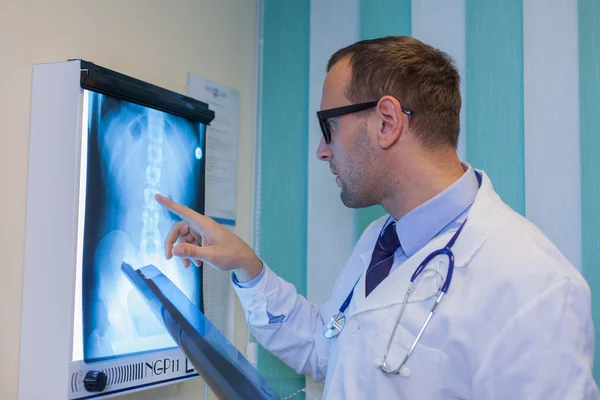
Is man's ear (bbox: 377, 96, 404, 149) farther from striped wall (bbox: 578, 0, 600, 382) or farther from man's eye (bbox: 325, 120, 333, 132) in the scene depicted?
striped wall (bbox: 578, 0, 600, 382)

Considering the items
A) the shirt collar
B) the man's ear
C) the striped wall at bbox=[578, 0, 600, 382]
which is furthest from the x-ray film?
the striped wall at bbox=[578, 0, 600, 382]

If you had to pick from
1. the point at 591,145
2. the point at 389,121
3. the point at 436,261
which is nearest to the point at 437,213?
the point at 436,261

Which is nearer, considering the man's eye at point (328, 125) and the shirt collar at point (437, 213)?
the shirt collar at point (437, 213)

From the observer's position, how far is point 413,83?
147 centimetres

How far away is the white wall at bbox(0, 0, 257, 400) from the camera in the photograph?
152cm

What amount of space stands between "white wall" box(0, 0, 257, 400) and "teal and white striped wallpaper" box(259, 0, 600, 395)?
10cm

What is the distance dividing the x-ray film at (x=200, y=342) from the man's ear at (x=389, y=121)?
0.61 meters

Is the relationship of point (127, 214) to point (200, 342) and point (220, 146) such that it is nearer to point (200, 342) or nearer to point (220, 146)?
point (200, 342)

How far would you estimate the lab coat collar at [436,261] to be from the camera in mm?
1321

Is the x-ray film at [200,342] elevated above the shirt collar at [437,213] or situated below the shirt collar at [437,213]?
below

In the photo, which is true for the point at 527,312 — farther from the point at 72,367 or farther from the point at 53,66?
the point at 53,66

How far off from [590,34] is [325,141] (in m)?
0.78

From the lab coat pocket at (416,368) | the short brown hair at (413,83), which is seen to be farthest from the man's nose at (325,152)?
the lab coat pocket at (416,368)

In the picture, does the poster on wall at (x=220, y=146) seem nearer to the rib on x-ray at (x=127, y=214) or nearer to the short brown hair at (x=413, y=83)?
the rib on x-ray at (x=127, y=214)
